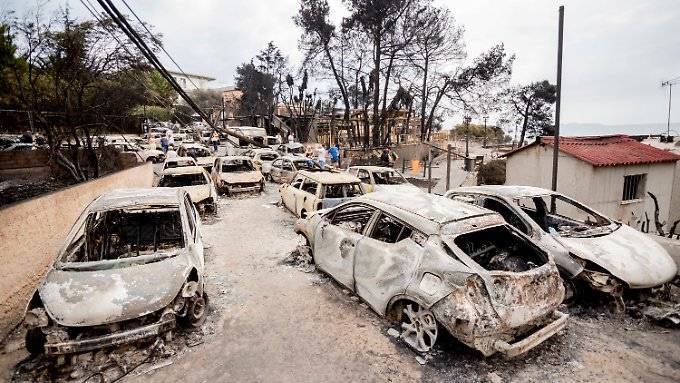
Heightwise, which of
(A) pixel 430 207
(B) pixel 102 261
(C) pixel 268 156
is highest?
(A) pixel 430 207

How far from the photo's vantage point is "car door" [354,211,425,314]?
410cm

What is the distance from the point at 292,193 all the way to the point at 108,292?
258 inches

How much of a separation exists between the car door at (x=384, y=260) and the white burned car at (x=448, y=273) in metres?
0.01

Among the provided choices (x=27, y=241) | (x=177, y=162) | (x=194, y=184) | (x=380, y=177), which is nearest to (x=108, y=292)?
(x=27, y=241)

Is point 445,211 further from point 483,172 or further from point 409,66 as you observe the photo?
point 409,66

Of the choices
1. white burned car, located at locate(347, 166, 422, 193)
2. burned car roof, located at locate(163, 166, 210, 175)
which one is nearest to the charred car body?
burned car roof, located at locate(163, 166, 210, 175)

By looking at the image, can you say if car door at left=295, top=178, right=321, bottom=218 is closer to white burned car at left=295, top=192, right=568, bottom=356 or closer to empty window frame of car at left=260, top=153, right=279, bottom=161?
white burned car at left=295, top=192, right=568, bottom=356

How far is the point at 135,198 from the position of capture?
17.2 feet

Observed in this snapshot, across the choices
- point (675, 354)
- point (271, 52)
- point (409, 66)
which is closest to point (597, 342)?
point (675, 354)

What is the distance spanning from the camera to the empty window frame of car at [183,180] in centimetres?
1014

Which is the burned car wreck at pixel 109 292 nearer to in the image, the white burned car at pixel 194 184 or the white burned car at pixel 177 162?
the white burned car at pixel 194 184

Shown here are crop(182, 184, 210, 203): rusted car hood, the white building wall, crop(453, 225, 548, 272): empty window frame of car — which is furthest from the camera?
the white building wall

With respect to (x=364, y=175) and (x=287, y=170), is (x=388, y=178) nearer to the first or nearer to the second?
(x=364, y=175)

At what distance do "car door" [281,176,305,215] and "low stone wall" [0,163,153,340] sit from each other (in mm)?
4912
